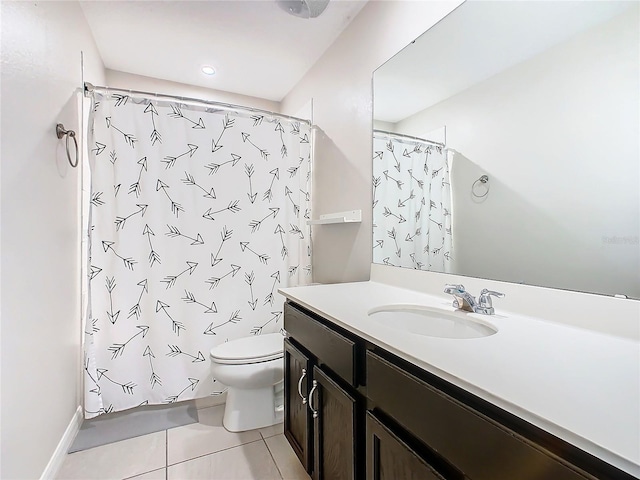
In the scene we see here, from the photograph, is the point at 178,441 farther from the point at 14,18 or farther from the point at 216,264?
the point at 14,18

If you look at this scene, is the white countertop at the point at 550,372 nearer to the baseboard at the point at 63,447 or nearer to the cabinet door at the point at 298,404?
the cabinet door at the point at 298,404

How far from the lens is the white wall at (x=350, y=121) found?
165 centimetres

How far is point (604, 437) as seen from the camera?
0.43 m

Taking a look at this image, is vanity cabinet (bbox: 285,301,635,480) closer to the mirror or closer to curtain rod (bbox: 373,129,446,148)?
the mirror

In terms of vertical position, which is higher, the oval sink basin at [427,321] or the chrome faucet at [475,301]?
the chrome faucet at [475,301]

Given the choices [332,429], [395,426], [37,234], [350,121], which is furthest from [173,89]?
[395,426]

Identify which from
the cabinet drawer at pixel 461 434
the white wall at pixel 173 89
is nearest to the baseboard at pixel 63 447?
the cabinet drawer at pixel 461 434

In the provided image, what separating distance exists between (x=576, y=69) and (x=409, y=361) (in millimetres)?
989

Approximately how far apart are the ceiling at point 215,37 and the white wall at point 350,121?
0.15 meters

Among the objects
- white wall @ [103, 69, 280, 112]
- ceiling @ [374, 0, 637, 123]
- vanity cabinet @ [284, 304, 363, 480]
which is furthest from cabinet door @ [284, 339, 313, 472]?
white wall @ [103, 69, 280, 112]

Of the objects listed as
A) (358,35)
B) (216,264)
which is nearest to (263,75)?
(358,35)

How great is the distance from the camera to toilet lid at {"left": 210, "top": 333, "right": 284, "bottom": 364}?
69.3 inches

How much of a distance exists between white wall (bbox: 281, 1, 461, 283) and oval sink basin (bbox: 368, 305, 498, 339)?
25.3 inches

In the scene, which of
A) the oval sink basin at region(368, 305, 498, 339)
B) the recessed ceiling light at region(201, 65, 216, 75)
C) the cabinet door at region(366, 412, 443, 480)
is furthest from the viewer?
the recessed ceiling light at region(201, 65, 216, 75)
